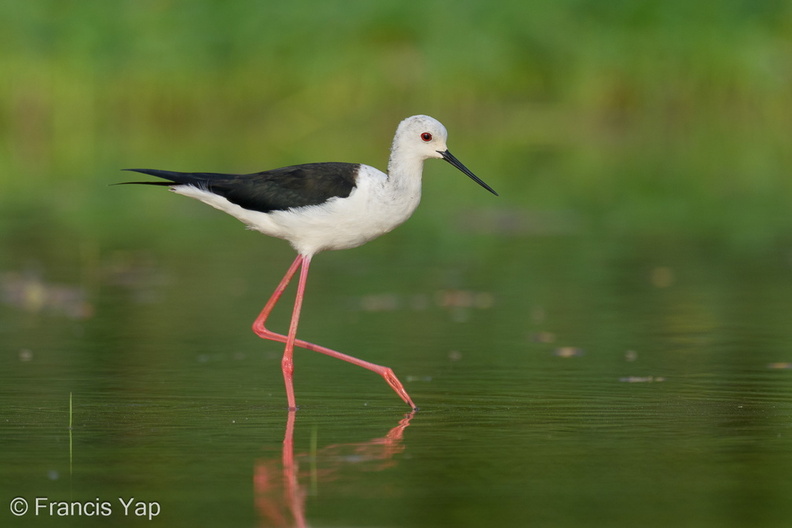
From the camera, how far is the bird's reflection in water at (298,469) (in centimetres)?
462

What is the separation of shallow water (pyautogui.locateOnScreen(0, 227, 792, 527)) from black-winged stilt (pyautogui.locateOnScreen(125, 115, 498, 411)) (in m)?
0.67

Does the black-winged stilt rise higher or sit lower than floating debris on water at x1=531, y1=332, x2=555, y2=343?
higher

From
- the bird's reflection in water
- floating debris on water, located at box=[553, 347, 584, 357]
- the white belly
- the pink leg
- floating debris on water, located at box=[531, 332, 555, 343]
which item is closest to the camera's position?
the bird's reflection in water

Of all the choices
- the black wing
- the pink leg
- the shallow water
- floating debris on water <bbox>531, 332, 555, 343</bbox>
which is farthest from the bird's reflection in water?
floating debris on water <bbox>531, 332, 555, 343</bbox>

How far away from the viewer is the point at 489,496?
4832 millimetres

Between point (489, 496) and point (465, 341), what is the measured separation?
138 inches

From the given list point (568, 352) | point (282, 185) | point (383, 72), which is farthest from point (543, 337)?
point (383, 72)

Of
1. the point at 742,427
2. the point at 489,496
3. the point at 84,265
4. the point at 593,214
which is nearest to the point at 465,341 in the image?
the point at 742,427

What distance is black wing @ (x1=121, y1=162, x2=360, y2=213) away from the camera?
7211 millimetres

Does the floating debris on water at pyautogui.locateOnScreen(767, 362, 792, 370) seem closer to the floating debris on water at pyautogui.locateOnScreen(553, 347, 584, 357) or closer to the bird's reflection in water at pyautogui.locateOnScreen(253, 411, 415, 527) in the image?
the floating debris on water at pyautogui.locateOnScreen(553, 347, 584, 357)

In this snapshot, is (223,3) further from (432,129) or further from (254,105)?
(432,129)

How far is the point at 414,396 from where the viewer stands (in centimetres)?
679

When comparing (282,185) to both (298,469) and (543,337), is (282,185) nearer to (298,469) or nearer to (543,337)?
(543,337)

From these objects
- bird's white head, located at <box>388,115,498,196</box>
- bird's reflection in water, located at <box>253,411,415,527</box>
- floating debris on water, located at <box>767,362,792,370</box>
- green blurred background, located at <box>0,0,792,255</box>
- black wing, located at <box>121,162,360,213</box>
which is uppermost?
green blurred background, located at <box>0,0,792,255</box>
